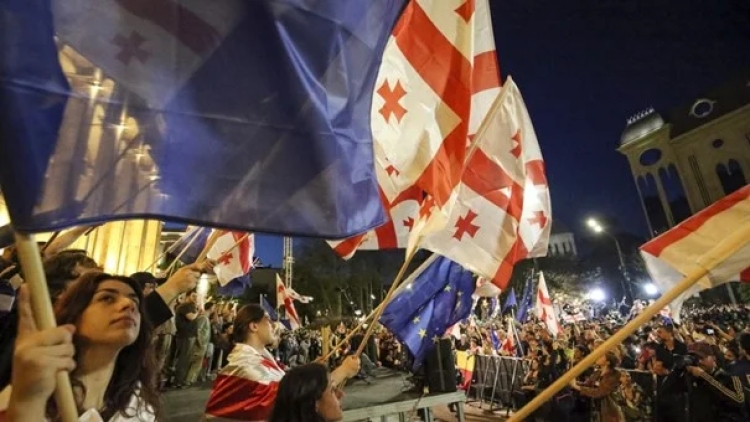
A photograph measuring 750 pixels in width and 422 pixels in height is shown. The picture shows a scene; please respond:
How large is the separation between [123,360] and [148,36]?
1.55m

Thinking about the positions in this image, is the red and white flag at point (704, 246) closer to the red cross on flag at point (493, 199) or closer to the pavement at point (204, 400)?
the red cross on flag at point (493, 199)

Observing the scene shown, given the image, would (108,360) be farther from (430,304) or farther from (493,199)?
(430,304)

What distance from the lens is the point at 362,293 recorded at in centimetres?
5094

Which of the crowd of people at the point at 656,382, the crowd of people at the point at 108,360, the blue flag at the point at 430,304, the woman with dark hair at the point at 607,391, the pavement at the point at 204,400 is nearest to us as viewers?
the crowd of people at the point at 108,360

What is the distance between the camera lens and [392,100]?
4.20m

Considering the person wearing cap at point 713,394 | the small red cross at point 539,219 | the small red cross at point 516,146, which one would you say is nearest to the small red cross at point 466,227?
the small red cross at point 516,146

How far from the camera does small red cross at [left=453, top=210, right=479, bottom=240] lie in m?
4.58

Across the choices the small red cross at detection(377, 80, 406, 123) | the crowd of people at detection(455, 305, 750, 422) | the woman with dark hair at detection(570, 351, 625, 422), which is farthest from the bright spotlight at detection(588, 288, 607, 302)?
the small red cross at detection(377, 80, 406, 123)

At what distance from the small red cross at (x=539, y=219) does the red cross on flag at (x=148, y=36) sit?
513 centimetres

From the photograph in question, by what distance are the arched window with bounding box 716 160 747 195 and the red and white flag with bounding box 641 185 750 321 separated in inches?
2193

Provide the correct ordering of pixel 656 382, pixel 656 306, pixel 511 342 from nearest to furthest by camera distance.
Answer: pixel 656 306, pixel 656 382, pixel 511 342

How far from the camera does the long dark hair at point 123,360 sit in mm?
1890

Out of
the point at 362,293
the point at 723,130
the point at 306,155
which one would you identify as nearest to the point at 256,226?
the point at 306,155

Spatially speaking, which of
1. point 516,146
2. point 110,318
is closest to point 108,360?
point 110,318
